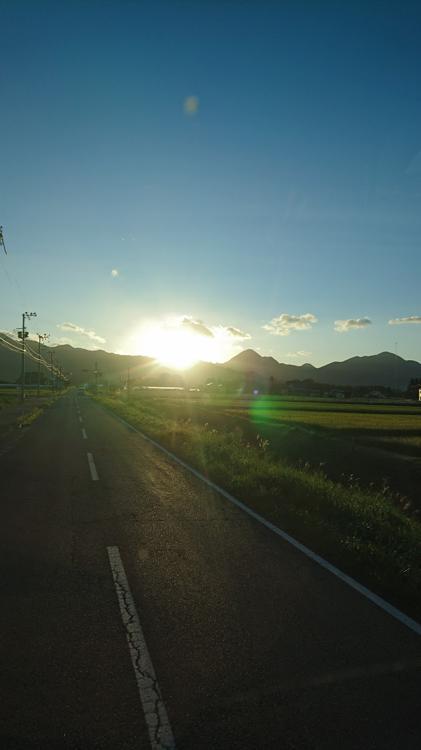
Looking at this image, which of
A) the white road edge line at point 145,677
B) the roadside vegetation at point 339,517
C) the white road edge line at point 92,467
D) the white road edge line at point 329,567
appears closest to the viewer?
the white road edge line at point 145,677

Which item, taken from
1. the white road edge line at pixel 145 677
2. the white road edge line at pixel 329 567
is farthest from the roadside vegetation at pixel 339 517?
the white road edge line at pixel 145 677

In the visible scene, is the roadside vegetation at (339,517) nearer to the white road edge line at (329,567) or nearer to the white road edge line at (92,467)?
the white road edge line at (329,567)

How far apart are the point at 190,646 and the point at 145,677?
0.55 meters

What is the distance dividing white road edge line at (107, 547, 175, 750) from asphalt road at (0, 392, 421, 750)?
0.04ft

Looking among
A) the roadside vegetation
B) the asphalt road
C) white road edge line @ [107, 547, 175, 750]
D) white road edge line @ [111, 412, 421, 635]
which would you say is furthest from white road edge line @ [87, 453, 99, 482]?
white road edge line @ [107, 547, 175, 750]

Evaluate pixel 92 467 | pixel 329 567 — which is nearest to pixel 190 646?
pixel 329 567

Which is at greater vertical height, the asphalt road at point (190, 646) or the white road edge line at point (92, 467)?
the asphalt road at point (190, 646)

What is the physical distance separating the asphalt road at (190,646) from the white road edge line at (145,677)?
0.01 metres

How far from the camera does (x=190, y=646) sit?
4.12m

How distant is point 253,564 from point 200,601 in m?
1.24

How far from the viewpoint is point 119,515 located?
8.40 m

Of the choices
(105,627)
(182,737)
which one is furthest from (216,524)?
(182,737)

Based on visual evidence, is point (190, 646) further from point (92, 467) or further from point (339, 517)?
point (92, 467)

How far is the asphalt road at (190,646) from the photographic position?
3137 mm
